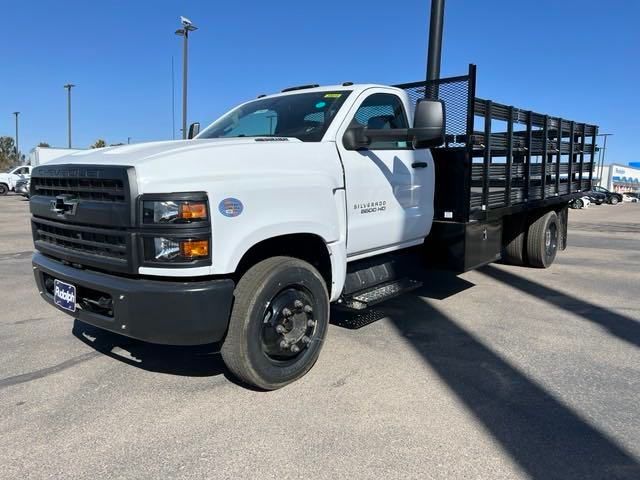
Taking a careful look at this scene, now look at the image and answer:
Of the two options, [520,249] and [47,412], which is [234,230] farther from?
[520,249]

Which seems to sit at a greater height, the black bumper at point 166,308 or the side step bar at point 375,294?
the black bumper at point 166,308

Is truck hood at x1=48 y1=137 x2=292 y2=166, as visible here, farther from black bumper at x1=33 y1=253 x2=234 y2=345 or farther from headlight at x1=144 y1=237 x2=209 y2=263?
black bumper at x1=33 y1=253 x2=234 y2=345

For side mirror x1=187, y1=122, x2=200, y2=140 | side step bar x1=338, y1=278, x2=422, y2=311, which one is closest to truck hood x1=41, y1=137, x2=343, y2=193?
side step bar x1=338, y1=278, x2=422, y2=311

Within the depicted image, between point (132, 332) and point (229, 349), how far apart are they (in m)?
0.61

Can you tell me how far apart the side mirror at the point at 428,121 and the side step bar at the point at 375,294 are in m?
1.38

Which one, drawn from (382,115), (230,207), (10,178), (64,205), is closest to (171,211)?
(230,207)

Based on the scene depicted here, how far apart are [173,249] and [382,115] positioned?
254 cm

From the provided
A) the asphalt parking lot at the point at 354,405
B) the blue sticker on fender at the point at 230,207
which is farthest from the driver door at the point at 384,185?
the blue sticker on fender at the point at 230,207

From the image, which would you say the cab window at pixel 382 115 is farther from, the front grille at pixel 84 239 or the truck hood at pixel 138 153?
the front grille at pixel 84 239

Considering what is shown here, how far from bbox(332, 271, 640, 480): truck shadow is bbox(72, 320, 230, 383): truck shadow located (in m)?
1.75

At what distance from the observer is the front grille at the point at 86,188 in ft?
9.98

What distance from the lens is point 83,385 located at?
146 inches

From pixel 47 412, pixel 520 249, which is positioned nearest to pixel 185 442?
pixel 47 412

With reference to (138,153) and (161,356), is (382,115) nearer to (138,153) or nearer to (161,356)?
(138,153)
